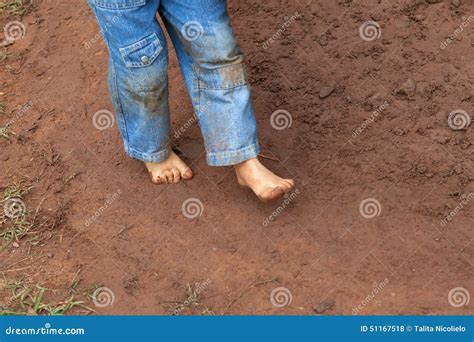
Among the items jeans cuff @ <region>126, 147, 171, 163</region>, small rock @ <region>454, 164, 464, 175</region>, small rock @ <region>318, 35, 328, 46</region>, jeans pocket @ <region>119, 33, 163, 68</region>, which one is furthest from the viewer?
small rock @ <region>318, 35, 328, 46</region>

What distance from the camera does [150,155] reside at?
9.71 feet

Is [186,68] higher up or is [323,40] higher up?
[186,68]

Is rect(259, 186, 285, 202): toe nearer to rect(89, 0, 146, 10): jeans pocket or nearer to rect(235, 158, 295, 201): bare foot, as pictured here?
rect(235, 158, 295, 201): bare foot

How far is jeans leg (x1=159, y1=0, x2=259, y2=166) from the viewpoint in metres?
2.54

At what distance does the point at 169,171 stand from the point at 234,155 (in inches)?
15.8

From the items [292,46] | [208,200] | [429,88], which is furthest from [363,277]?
[292,46]

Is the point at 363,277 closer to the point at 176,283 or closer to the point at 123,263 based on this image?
the point at 176,283

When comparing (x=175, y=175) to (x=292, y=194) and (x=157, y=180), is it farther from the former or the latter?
(x=292, y=194)

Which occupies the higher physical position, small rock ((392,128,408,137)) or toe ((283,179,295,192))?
toe ((283,179,295,192))

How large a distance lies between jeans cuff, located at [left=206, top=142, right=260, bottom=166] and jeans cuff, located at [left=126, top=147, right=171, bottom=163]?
0.29 meters

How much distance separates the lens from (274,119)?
3137 mm

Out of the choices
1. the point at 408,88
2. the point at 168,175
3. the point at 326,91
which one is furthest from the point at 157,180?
the point at 408,88

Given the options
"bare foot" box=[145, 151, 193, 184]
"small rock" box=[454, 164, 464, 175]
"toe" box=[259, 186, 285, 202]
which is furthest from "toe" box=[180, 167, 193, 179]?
"small rock" box=[454, 164, 464, 175]

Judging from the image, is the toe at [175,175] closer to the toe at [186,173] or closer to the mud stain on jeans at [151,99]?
the toe at [186,173]
